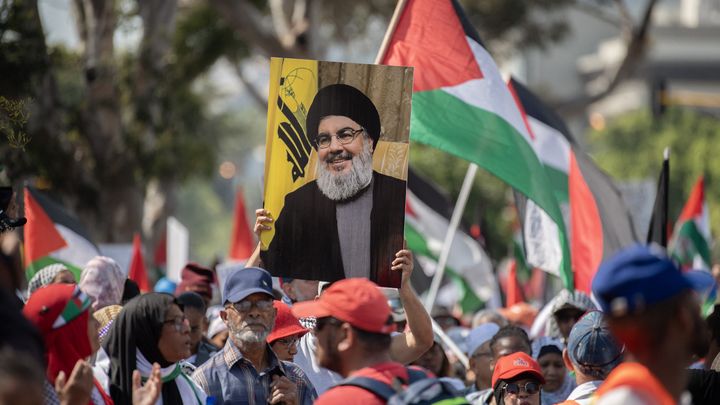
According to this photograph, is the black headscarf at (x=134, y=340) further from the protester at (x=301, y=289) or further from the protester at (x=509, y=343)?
the protester at (x=509, y=343)

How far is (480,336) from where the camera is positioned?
29.6 ft

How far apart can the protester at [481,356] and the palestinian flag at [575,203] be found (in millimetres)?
1180

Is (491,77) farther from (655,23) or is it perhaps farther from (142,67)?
(655,23)

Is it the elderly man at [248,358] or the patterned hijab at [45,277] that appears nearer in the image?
the elderly man at [248,358]

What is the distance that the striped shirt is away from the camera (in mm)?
6211

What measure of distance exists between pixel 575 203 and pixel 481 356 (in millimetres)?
2449

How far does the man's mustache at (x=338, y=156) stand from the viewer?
6547mm

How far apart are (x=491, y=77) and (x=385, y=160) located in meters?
3.20

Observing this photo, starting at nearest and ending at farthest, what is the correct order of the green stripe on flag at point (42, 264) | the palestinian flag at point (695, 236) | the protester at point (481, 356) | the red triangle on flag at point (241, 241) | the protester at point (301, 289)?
the protester at point (301, 289) → the protester at point (481, 356) → the green stripe on flag at point (42, 264) → the palestinian flag at point (695, 236) → the red triangle on flag at point (241, 241)

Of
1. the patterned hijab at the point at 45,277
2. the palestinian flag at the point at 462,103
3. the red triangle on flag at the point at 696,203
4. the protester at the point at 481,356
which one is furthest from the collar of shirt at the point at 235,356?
the red triangle on flag at the point at 696,203

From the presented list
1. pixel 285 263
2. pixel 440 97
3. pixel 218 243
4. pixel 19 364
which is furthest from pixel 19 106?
pixel 218 243

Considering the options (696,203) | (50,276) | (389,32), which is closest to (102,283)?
(50,276)

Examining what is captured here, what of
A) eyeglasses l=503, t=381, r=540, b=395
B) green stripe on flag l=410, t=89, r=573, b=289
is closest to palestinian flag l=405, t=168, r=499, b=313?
green stripe on flag l=410, t=89, r=573, b=289

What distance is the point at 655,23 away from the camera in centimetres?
8919
